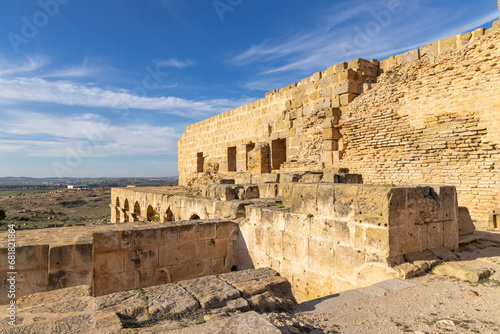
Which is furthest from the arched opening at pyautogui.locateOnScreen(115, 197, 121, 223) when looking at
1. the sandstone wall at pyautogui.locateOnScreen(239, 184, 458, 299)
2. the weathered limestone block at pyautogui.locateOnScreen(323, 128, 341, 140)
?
the sandstone wall at pyautogui.locateOnScreen(239, 184, 458, 299)

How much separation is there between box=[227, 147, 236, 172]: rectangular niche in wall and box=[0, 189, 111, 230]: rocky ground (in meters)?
12.8

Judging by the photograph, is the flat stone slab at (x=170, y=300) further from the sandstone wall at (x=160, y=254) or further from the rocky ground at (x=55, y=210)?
the rocky ground at (x=55, y=210)

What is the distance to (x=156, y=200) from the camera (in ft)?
37.0

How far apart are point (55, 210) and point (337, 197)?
3436 centimetres

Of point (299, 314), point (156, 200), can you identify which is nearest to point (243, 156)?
point (156, 200)

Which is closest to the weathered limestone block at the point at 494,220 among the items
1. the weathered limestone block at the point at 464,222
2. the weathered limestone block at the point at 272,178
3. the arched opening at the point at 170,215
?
the weathered limestone block at the point at 464,222

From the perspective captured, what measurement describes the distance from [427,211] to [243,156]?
1106 centimetres

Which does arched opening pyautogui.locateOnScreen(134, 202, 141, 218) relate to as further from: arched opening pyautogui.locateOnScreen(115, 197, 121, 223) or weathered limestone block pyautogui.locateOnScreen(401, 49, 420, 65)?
weathered limestone block pyautogui.locateOnScreen(401, 49, 420, 65)

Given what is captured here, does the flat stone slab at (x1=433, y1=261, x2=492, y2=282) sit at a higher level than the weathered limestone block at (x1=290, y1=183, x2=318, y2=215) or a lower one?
lower

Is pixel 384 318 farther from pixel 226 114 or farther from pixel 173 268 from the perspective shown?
pixel 226 114

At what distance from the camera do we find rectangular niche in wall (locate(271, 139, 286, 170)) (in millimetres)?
13172

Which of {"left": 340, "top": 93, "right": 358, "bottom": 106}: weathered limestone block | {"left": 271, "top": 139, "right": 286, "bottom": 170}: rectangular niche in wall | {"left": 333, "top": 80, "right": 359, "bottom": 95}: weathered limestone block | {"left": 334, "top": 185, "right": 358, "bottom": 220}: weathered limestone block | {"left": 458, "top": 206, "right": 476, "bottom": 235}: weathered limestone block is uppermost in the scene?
{"left": 333, "top": 80, "right": 359, "bottom": 95}: weathered limestone block

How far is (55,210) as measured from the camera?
31.6 m

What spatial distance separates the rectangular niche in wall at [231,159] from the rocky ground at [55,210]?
12.8 metres
